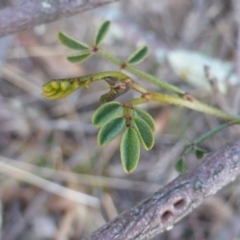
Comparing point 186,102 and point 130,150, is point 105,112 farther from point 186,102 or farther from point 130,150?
point 186,102

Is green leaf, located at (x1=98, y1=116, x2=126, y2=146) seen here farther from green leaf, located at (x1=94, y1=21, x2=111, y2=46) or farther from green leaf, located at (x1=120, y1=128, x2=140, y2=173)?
green leaf, located at (x1=94, y1=21, x2=111, y2=46)

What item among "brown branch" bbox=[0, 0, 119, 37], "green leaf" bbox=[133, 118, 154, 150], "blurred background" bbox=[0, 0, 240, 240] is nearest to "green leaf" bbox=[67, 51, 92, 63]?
"brown branch" bbox=[0, 0, 119, 37]

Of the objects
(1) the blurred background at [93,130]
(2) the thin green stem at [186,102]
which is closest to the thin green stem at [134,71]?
(2) the thin green stem at [186,102]

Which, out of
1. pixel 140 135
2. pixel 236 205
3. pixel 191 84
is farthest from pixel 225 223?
pixel 140 135

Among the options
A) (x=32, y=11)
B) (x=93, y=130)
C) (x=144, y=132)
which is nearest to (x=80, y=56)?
(x=32, y=11)

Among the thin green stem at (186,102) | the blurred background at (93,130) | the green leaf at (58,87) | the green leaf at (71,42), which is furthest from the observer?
the blurred background at (93,130)

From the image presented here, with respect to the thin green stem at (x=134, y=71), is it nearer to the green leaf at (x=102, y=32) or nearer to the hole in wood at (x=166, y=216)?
the green leaf at (x=102, y=32)

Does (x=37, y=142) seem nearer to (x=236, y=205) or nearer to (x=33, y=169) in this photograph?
(x=33, y=169)
